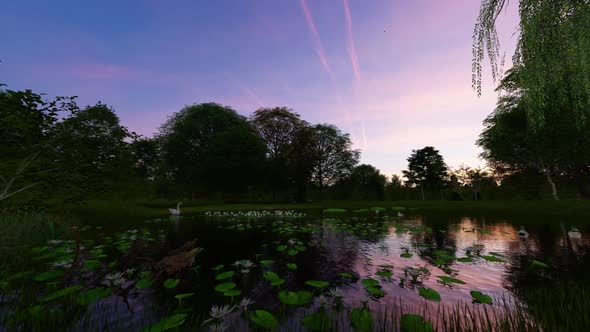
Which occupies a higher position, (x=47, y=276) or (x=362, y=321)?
(x=362, y=321)

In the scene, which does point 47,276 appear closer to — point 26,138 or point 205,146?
point 26,138

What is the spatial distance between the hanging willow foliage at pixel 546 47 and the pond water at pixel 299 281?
19.0 ft

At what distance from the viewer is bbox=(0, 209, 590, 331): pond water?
3963 mm

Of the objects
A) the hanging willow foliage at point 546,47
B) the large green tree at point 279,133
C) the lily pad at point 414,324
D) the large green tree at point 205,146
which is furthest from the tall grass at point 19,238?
the large green tree at point 279,133

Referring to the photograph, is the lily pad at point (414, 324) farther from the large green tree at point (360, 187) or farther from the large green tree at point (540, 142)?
the large green tree at point (360, 187)

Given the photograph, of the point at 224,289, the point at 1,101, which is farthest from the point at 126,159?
Answer: the point at 224,289

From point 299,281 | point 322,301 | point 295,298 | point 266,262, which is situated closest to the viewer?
point 322,301

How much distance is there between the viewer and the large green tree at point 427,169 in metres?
54.1

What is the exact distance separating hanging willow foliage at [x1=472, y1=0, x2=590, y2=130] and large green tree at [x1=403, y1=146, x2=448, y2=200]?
167 feet

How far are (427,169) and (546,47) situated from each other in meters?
52.7

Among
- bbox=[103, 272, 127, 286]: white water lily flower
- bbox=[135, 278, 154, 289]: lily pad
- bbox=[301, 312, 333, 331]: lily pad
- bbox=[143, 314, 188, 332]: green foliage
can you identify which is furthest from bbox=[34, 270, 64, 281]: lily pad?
bbox=[301, 312, 333, 331]: lily pad

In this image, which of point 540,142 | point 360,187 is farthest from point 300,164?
point 540,142

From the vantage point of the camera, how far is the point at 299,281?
19.8 ft

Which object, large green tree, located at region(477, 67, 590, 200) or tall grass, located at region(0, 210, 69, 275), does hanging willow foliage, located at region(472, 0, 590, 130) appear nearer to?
tall grass, located at region(0, 210, 69, 275)
